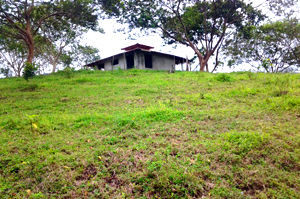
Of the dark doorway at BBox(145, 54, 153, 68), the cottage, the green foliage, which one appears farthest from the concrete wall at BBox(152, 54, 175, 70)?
the green foliage

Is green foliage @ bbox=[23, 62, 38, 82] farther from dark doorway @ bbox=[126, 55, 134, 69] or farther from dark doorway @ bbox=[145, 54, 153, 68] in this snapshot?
dark doorway @ bbox=[145, 54, 153, 68]

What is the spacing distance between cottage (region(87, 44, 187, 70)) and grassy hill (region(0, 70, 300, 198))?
11.5 m

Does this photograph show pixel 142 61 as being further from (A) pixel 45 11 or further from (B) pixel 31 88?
(B) pixel 31 88

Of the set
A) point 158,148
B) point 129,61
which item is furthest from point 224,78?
point 129,61

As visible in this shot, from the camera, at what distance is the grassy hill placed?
317 cm

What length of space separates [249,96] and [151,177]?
203 inches

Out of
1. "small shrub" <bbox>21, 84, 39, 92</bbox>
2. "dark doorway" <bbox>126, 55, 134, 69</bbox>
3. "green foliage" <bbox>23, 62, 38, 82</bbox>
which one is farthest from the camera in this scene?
"dark doorway" <bbox>126, 55, 134, 69</bbox>

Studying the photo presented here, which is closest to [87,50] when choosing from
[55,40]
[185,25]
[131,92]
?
[55,40]

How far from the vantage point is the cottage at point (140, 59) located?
18344 mm

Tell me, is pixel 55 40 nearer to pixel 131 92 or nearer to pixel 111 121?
pixel 131 92

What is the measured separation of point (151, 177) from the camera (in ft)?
10.9

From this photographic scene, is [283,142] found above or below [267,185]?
above

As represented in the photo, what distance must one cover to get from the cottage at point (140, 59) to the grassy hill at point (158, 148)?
1151 centimetres

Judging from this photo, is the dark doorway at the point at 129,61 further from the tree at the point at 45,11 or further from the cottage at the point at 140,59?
the tree at the point at 45,11
